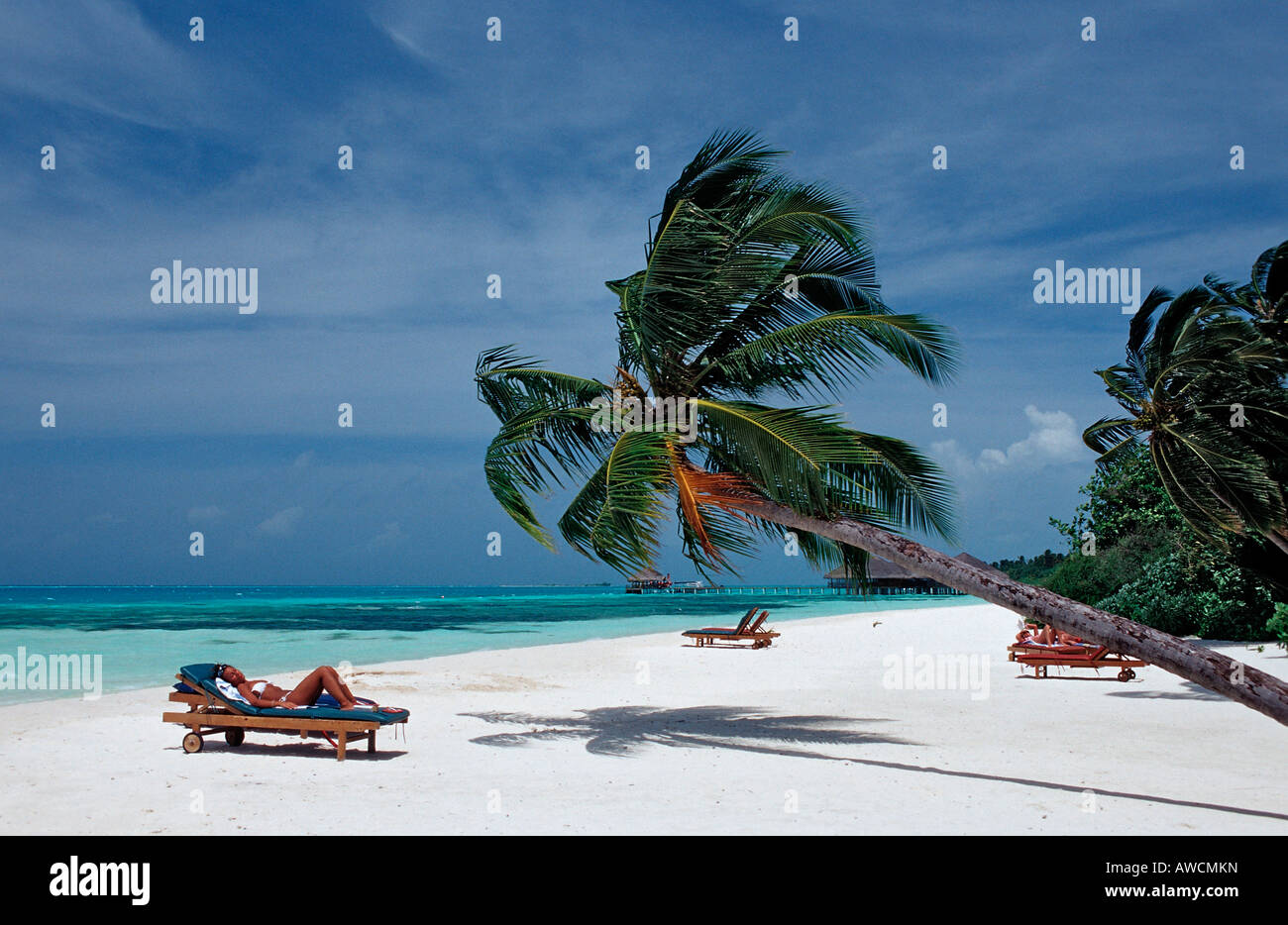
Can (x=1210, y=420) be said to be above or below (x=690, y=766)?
above

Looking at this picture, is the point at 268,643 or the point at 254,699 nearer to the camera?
the point at 254,699

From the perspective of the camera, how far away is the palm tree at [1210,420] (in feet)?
29.8

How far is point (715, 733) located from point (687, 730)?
0.38 metres

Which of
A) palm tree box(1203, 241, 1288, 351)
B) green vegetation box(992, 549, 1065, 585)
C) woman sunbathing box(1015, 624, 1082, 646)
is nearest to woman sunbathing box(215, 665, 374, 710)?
palm tree box(1203, 241, 1288, 351)

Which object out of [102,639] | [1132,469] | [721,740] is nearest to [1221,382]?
[721,740]

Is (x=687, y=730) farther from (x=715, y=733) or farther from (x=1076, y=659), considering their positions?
(x=1076, y=659)

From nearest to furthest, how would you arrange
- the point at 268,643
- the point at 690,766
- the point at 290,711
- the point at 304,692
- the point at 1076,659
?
the point at 690,766 → the point at 290,711 → the point at 304,692 → the point at 1076,659 → the point at 268,643

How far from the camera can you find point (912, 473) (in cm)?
923

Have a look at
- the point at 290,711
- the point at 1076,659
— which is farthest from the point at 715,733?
the point at 1076,659

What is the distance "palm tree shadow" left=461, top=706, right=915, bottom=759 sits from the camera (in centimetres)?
993

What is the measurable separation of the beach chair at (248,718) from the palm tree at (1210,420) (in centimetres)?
785

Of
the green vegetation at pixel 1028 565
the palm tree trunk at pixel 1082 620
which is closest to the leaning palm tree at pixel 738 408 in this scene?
the palm tree trunk at pixel 1082 620

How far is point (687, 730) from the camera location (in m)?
11.0
